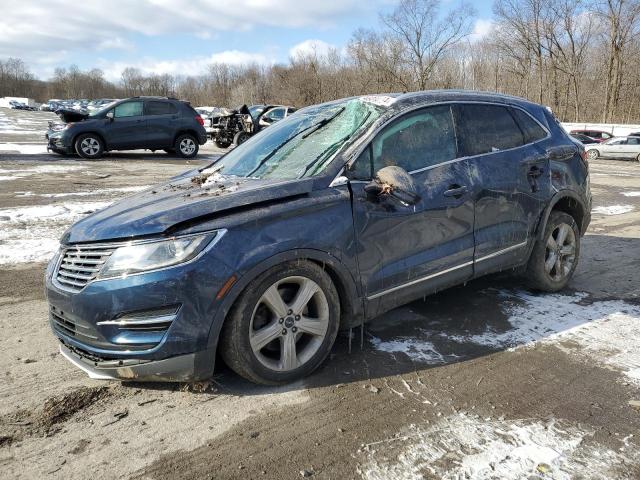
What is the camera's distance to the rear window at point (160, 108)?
1580 cm

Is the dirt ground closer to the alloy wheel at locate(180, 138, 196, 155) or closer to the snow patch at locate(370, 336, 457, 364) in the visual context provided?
the snow patch at locate(370, 336, 457, 364)

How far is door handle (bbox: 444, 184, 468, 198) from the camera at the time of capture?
366 centimetres

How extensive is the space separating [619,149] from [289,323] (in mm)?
30071

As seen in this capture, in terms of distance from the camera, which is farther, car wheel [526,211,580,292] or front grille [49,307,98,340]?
car wheel [526,211,580,292]

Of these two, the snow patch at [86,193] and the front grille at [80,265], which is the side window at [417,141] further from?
the snow patch at [86,193]

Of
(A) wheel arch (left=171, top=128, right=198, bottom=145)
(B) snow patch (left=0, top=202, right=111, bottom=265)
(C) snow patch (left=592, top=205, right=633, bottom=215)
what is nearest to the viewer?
(B) snow patch (left=0, top=202, right=111, bottom=265)

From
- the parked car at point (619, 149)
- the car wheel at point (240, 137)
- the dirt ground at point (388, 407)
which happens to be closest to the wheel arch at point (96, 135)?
the car wheel at point (240, 137)

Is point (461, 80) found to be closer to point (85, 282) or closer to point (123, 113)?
point (123, 113)

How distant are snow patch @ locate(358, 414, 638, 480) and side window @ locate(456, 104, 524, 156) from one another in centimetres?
207

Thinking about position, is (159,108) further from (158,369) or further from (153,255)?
(158,369)

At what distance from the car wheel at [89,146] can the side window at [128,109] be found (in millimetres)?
968

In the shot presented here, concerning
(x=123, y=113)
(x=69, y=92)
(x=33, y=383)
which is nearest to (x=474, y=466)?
(x=33, y=383)

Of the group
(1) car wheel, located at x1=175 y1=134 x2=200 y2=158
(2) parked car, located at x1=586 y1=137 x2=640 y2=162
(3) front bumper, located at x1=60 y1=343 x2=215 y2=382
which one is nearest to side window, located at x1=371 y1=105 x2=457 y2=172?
(3) front bumper, located at x1=60 y1=343 x2=215 y2=382

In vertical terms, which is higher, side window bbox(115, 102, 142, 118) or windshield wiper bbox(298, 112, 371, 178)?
side window bbox(115, 102, 142, 118)
